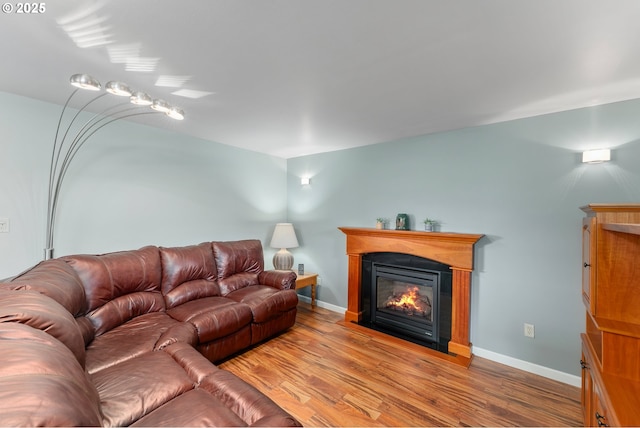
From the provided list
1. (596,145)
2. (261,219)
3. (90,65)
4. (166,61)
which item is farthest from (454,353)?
(90,65)

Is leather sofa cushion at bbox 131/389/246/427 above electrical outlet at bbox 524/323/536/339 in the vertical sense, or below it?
above

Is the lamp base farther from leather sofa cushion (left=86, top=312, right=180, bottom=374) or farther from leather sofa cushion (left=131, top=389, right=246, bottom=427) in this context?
leather sofa cushion (left=131, top=389, right=246, bottom=427)

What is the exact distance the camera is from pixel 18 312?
→ 1.00 metres

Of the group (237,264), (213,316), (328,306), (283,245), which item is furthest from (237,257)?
(328,306)

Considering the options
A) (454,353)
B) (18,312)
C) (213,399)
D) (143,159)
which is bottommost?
(454,353)

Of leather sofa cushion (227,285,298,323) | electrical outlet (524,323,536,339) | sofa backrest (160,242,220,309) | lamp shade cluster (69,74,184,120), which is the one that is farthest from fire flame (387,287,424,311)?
lamp shade cluster (69,74,184,120)

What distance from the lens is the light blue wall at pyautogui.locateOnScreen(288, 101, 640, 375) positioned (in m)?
2.14

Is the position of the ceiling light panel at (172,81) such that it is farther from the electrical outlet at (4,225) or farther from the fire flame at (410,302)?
the fire flame at (410,302)

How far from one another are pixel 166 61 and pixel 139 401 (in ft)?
6.51

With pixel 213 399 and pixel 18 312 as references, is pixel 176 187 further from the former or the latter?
pixel 213 399

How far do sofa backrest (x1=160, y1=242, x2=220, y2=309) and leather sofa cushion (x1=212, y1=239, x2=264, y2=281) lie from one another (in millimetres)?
97

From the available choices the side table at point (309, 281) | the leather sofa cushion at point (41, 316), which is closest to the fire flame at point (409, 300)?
the side table at point (309, 281)

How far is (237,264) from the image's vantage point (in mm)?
3229

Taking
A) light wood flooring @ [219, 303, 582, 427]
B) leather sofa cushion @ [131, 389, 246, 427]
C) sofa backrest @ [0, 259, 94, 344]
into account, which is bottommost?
light wood flooring @ [219, 303, 582, 427]
